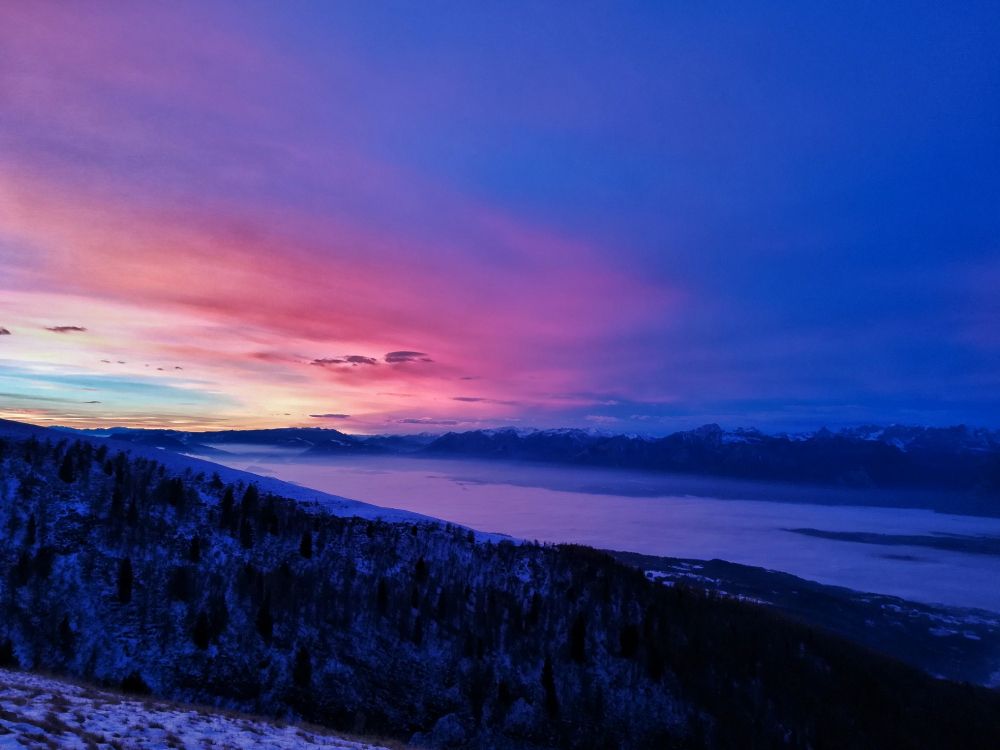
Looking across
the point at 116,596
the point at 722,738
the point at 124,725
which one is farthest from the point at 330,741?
the point at 722,738

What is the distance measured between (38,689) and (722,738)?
2776 inches

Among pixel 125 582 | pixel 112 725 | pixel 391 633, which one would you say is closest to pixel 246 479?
pixel 125 582

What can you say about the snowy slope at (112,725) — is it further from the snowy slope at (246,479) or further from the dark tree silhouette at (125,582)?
the snowy slope at (246,479)

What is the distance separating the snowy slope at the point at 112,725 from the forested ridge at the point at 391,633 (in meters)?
28.1

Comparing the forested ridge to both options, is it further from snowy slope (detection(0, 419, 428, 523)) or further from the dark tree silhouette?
snowy slope (detection(0, 419, 428, 523))

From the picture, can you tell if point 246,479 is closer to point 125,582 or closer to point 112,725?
point 125,582

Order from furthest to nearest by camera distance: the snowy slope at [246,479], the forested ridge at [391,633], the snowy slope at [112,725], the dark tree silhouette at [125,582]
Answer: the snowy slope at [246,479]
the dark tree silhouette at [125,582]
the forested ridge at [391,633]
the snowy slope at [112,725]

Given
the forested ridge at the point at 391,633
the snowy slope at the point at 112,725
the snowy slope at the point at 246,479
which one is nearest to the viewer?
the snowy slope at the point at 112,725

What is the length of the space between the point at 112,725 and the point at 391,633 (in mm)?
50728

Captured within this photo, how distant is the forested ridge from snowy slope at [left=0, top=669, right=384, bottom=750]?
28057 mm

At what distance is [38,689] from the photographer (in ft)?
68.2

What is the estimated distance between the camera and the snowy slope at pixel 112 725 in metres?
15.0

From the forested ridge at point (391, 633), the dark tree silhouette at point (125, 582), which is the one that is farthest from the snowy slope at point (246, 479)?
the dark tree silhouette at point (125, 582)

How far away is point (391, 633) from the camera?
64438 mm
